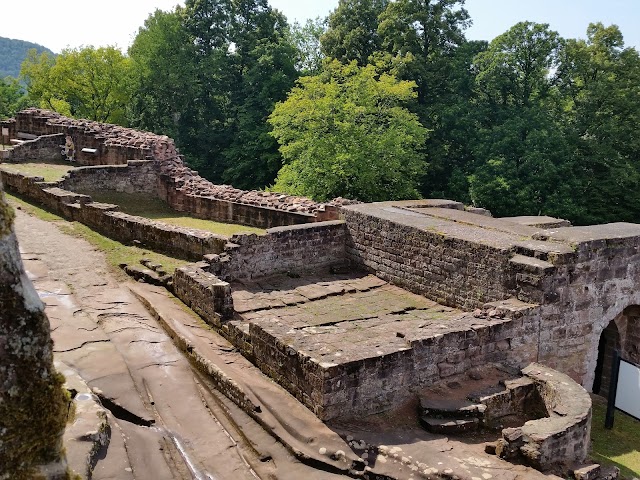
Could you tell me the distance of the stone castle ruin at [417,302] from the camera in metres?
8.15

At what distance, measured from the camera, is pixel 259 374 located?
8.89 meters

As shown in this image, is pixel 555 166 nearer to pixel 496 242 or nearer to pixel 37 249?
pixel 496 242

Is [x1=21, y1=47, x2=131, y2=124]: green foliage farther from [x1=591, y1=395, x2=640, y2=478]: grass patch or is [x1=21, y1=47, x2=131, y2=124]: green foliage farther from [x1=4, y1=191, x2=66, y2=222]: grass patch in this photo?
[x1=591, y1=395, x2=640, y2=478]: grass patch

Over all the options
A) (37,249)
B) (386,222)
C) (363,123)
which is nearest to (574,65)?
(363,123)

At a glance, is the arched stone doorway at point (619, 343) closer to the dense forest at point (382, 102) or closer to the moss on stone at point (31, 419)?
the moss on stone at point (31, 419)

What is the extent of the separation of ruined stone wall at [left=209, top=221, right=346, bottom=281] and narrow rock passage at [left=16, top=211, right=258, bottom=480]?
8.41ft

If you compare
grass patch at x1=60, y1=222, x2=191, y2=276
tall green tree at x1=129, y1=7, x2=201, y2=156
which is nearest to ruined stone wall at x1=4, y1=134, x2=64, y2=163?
grass patch at x1=60, y1=222, x2=191, y2=276

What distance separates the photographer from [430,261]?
12453 mm

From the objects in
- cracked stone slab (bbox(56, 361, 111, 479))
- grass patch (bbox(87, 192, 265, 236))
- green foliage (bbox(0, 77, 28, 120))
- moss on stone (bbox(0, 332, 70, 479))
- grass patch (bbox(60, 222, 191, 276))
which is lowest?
cracked stone slab (bbox(56, 361, 111, 479))

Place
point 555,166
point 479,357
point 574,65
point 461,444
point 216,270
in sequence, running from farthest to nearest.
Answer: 1. point 574,65
2. point 555,166
3. point 216,270
4. point 479,357
5. point 461,444

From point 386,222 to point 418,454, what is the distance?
6853mm

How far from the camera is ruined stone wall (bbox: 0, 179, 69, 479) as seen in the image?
2.45m

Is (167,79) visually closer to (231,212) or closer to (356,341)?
(231,212)

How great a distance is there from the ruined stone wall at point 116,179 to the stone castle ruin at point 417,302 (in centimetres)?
50
